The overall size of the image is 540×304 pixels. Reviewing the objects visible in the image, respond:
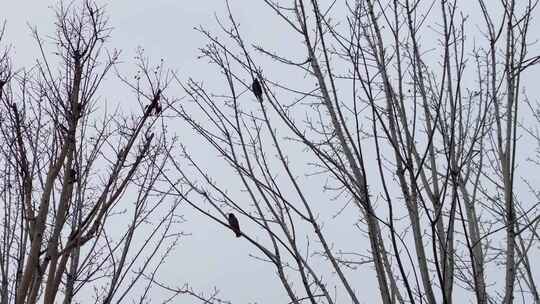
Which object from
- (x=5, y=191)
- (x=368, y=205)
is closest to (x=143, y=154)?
(x=5, y=191)

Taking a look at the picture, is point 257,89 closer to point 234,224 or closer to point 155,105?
point 234,224

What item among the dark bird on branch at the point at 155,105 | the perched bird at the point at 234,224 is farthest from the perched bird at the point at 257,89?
the dark bird on branch at the point at 155,105

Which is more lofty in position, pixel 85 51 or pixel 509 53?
pixel 85 51

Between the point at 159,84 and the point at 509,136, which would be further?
the point at 159,84

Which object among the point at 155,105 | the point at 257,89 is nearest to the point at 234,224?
the point at 257,89

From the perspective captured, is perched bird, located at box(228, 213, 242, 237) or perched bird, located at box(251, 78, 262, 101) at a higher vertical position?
perched bird, located at box(251, 78, 262, 101)

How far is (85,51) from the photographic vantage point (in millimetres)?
3463

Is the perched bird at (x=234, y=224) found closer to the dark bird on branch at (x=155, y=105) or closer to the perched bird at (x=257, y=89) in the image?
the perched bird at (x=257, y=89)

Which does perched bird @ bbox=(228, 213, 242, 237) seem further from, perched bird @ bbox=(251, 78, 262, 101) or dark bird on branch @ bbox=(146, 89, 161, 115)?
dark bird on branch @ bbox=(146, 89, 161, 115)

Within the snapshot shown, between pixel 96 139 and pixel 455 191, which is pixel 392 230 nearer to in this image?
pixel 455 191

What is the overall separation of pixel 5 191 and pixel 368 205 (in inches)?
119

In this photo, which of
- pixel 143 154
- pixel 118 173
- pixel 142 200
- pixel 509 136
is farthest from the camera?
pixel 142 200

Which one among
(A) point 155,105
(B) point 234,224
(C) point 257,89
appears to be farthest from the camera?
(A) point 155,105

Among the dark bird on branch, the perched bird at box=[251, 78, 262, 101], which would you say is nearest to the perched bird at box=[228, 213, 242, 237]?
the perched bird at box=[251, 78, 262, 101]
